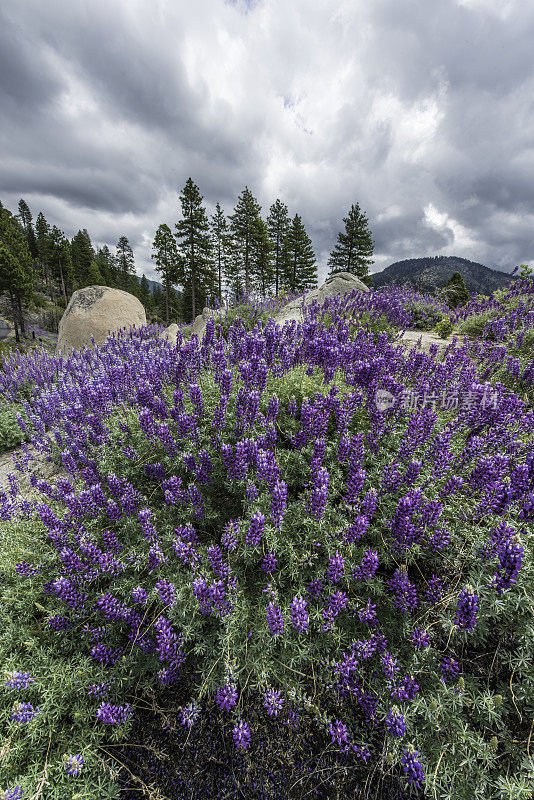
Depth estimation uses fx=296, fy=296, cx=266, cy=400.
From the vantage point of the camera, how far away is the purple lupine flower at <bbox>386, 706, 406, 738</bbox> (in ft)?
6.73

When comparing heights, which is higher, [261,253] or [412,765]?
[261,253]

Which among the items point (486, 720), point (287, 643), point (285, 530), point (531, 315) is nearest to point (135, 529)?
point (285, 530)

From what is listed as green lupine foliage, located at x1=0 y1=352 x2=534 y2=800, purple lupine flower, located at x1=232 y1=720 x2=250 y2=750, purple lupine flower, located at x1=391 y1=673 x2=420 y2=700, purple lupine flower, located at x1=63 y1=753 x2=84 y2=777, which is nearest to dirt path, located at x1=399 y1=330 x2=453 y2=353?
green lupine foliage, located at x1=0 y1=352 x2=534 y2=800

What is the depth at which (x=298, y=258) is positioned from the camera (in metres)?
49.8

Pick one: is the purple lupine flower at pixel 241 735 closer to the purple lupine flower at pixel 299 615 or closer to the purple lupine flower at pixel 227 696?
the purple lupine flower at pixel 227 696

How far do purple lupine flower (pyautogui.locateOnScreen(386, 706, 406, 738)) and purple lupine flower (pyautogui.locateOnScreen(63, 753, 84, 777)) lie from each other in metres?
2.28

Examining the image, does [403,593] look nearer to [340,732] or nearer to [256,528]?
[340,732]

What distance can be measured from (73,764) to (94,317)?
17.3m

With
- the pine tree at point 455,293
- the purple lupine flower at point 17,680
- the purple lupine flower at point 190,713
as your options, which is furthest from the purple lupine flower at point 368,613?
the pine tree at point 455,293

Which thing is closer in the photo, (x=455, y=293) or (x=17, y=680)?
(x=17, y=680)

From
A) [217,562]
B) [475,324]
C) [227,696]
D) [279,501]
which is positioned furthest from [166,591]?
[475,324]

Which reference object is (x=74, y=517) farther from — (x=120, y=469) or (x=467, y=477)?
(x=467, y=477)

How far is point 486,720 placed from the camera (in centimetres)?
229

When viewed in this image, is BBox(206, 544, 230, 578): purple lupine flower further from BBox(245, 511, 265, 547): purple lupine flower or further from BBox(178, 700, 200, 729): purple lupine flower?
BBox(178, 700, 200, 729): purple lupine flower
